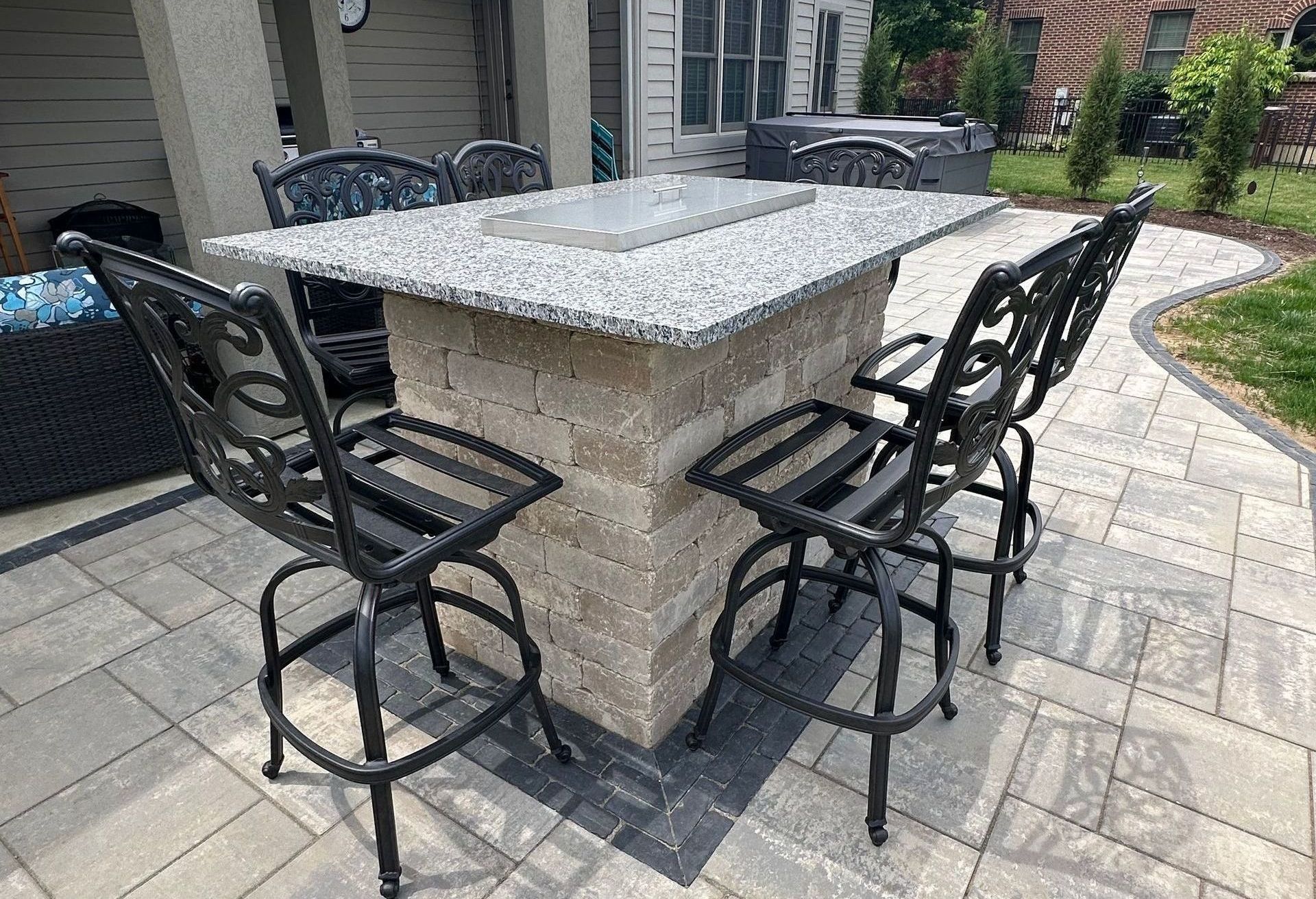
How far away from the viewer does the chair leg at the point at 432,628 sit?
5.96 ft

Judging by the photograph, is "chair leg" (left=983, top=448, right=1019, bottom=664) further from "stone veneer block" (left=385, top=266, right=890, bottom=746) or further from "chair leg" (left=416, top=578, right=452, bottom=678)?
"chair leg" (left=416, top=578, right=452, bottom=678)

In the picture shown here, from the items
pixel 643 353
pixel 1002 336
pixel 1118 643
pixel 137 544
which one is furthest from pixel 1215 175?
pixel 137 544

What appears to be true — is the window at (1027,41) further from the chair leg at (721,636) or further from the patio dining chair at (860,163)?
the chair leg at (721,636)

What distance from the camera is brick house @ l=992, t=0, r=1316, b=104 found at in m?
13.8

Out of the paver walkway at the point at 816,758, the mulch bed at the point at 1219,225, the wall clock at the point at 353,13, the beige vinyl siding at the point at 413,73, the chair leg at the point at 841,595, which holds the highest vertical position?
the wall clock at the point at 353,13

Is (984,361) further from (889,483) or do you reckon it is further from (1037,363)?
(1037,363)

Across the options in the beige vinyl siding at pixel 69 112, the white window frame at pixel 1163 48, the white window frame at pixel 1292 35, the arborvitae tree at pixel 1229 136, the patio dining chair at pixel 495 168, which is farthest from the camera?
the white window frame at pixel 1163 48

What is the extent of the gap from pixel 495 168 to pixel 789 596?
6.27 ft

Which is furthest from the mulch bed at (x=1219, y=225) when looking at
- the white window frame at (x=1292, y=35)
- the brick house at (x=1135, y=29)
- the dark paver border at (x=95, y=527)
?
the white window frame at (x=1292, y=35)

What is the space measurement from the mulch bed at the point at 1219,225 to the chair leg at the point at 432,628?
6376 millimetres

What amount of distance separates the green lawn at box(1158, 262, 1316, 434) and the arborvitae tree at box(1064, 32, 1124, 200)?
11.9 feet

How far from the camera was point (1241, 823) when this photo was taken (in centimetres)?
161

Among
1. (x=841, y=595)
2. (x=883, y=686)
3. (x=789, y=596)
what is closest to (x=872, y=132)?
(x=841, y=595)

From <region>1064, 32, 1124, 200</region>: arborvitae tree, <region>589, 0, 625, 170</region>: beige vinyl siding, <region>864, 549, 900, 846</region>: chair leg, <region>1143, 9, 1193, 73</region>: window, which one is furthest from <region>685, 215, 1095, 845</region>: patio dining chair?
<region>1143, 9, 1193, 73</region>: window
